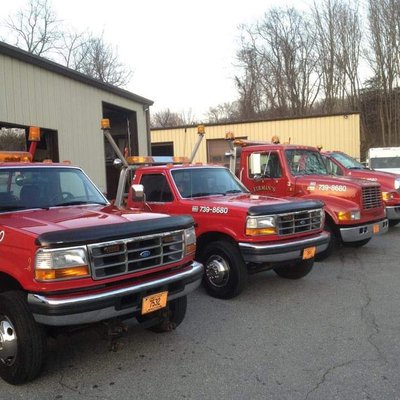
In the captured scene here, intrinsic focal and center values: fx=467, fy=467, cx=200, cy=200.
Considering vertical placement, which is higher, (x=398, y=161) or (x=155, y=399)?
(x=398, y=161)

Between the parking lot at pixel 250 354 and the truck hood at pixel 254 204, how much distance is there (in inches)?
48.3

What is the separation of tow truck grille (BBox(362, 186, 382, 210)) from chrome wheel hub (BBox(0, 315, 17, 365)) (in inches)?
268

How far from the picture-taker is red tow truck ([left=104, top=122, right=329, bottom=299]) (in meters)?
6.02

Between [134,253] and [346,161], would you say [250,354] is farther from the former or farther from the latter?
[346,161]

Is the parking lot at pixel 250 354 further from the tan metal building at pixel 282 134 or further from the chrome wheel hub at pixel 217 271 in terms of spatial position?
the tan metal building at pixel 282 134

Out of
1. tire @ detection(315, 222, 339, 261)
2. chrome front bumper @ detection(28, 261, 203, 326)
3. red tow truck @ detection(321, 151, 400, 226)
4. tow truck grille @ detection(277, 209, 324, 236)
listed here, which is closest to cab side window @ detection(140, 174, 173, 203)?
tow truck grille @ detection(277, 209, 324, 236)

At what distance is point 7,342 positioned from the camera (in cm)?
392

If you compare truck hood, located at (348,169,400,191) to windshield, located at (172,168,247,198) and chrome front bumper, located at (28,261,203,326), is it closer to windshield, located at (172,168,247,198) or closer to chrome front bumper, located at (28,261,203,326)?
windshield, located at (172,168,247,198)

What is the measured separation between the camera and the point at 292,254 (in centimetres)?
615

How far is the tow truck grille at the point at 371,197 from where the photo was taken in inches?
347

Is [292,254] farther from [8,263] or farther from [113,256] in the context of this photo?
[8,263]

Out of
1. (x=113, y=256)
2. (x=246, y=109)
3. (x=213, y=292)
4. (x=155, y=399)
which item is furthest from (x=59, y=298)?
(x=246, y=109)

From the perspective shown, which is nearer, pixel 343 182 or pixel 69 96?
pixel 343 182

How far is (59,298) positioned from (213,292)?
10.1 feet
